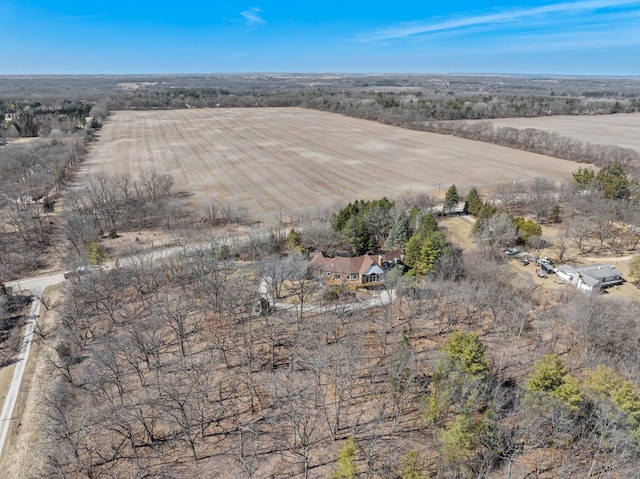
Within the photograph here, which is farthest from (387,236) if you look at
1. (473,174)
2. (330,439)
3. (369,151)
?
(369,151)

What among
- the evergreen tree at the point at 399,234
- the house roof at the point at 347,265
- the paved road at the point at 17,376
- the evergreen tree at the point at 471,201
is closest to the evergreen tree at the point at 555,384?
the house roof at the point at 347,265

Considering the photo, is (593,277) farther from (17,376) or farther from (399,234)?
(17,376)

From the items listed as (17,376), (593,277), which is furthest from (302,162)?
(17,376)

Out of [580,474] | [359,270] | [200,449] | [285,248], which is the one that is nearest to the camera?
[580,474]

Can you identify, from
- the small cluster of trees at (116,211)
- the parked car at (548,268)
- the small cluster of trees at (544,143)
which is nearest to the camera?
the parked car at (548,268)

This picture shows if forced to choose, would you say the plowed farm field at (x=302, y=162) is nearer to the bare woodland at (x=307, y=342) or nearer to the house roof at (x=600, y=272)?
the bare woodland at (x=307, y=342)

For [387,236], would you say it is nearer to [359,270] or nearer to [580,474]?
[359,270]
